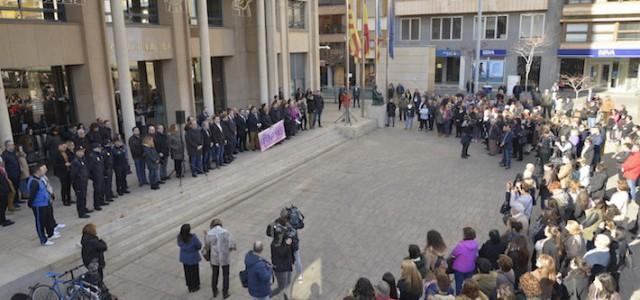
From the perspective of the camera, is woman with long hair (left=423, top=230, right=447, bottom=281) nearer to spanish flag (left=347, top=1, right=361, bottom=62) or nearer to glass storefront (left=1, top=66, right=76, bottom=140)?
glass storefront (left=1, top=66, right=76, bottom=140)

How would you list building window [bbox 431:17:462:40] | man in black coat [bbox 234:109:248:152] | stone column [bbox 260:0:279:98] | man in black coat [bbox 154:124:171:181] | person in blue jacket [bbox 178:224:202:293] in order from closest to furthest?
person in blue jacket [bbox 178:224:202:293] → man in black coat [bbox 154:124:171:181] → man in black coat [bbox 234:109:248:152] → stone column [bbox 260:0:279:98] → building window [bbox 431:17:462:40]

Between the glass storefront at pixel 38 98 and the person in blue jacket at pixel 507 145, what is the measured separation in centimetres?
1488

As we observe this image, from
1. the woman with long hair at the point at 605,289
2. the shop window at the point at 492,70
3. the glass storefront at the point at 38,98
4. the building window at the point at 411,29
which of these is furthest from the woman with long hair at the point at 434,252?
the building window at the point at 411,29

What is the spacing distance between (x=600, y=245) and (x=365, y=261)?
4.51 m

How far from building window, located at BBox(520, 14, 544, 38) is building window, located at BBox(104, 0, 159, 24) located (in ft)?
108

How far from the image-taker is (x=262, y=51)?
2447cm

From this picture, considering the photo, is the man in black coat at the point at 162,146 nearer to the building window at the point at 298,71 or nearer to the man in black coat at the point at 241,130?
the man in black coat at the point at 241,130

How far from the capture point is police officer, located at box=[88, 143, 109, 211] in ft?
39.5

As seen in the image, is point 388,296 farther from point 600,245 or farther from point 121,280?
point 121,280

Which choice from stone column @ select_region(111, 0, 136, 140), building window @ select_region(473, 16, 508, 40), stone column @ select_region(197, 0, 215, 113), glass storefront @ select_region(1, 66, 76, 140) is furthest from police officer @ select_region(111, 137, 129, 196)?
building window @ select_region(473, 16, 508, 40)

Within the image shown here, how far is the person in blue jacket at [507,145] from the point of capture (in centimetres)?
1777

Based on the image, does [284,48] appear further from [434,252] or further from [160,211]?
[434,252]

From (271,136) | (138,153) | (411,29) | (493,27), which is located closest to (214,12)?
(271,136)

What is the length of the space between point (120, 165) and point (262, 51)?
492 inches
